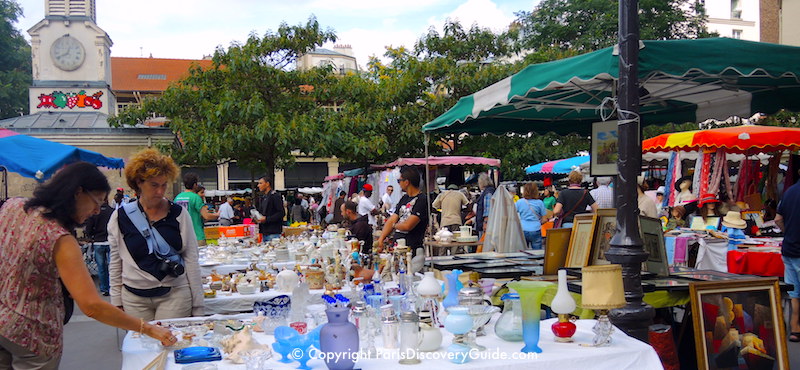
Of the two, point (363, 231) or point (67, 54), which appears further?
point (67, 54)

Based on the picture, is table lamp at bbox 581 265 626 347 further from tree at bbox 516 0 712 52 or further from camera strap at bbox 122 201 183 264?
tree at bbox 516 0 712 52

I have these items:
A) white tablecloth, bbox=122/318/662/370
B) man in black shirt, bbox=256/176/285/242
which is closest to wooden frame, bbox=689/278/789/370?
white tablecloth, bbox=122/318/662/370

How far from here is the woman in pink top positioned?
235 cm

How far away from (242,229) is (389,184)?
7128 mm

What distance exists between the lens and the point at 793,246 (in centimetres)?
530

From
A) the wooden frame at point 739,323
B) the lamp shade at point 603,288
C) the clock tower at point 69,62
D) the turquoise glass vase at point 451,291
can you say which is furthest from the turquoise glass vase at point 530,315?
the clock tower at point 69,62

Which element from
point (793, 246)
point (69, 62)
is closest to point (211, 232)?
point (793, 246)

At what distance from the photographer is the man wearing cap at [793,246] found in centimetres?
527

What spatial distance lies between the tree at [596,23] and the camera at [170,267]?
65.1 ft

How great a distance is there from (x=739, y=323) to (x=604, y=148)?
1.76m

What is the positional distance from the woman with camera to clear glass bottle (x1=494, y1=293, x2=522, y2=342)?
1.84m

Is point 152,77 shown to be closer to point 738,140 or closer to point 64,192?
point 738,140

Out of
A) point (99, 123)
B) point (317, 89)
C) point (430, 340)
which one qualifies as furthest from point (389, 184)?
point (430, 340)

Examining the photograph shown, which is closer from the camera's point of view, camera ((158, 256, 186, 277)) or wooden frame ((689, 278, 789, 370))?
camera ((158, 256, 186, 277))
